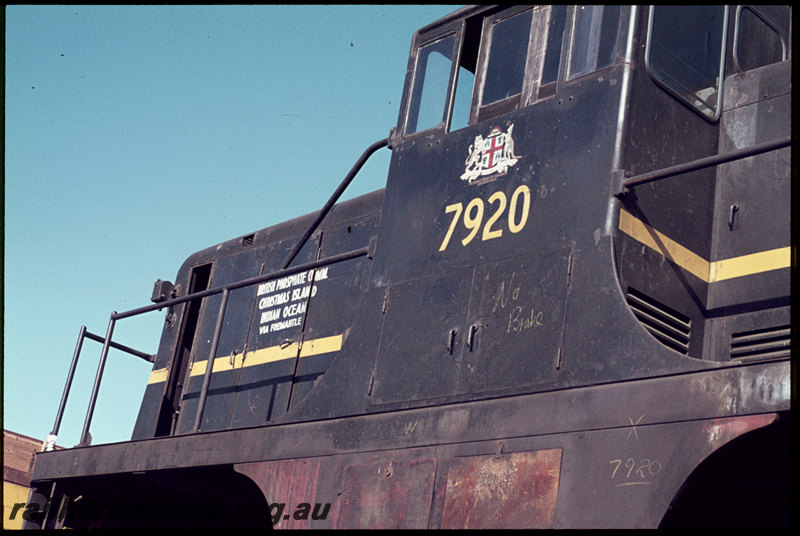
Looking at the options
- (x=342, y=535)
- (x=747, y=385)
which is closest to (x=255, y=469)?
(x=342, y=535)

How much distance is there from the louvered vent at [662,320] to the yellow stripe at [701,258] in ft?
0.83

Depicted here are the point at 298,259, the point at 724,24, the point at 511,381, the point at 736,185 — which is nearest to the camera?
the point at 511,381

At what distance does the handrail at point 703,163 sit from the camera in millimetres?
4035

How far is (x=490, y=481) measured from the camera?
14.2ft

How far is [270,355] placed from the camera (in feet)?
24.2

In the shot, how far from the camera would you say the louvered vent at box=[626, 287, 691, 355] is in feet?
14.9

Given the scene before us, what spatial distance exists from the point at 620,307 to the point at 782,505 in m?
1.10

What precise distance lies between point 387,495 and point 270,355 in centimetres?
283

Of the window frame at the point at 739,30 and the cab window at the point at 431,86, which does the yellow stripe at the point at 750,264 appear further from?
the cab window at the point at 431,86

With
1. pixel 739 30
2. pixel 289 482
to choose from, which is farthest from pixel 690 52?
pixel 289 482

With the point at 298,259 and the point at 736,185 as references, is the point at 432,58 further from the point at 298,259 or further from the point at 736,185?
the point at 298,259

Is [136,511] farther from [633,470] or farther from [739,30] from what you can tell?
[739,30]

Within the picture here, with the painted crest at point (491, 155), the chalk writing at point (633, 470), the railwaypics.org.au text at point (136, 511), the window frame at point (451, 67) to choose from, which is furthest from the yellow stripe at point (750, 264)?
the railwaypics.org.au text at point (136, 511)

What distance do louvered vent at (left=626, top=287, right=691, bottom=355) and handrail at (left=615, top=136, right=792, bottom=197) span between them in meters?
0.48
